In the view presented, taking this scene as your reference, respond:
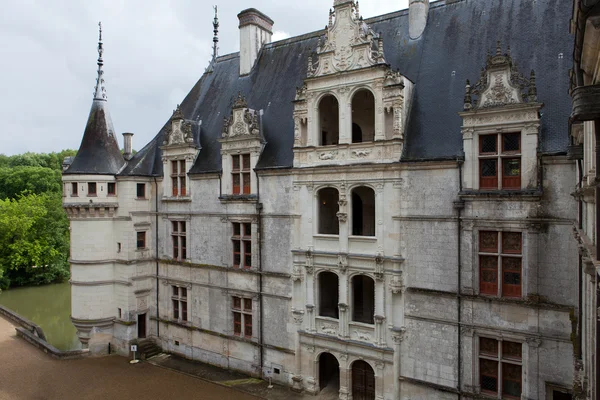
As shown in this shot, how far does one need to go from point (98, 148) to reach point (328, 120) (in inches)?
475

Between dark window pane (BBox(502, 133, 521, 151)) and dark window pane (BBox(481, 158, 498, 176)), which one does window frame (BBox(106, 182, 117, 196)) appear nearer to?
dark window pane (BBox(481, 158, 498, 176))

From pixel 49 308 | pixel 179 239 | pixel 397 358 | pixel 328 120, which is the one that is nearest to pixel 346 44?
pixel 328 120

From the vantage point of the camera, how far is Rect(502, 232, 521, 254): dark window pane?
1209 cm

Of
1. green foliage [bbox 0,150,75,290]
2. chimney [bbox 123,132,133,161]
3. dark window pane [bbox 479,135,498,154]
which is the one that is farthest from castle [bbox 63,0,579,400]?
green foliage [bbox 0,150,75,290]

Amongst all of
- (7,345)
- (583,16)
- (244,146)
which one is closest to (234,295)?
(244,146)

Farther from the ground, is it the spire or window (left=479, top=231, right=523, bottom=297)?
the spire

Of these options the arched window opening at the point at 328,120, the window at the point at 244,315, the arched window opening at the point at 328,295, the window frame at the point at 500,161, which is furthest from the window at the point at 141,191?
the window frame at the point at 500,161

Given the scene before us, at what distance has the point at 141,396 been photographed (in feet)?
52.5

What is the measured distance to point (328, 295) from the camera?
16.8 m

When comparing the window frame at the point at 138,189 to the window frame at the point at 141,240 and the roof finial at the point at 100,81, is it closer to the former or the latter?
the window frame at the point at 141,240

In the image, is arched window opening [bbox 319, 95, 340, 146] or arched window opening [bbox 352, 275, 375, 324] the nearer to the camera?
arched window opening [bbox 352, 275, 375, 324]

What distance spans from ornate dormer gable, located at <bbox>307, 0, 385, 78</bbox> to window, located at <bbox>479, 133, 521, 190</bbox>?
453 cm

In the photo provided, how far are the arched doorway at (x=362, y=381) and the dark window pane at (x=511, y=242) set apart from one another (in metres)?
6.40

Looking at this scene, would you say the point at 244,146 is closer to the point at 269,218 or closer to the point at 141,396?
the point at 269,218
